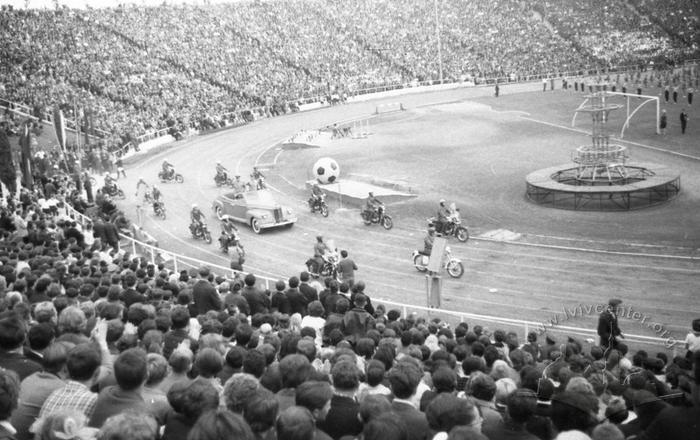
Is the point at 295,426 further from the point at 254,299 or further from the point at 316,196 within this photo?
the point at 316,196

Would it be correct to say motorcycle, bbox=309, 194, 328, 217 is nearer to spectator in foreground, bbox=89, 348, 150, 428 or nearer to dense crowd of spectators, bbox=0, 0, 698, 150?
dense crowd of spectators, bbox=0, 0, 698, 150

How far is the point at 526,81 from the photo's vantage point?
3123 inches

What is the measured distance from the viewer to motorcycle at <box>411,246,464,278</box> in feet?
73.0

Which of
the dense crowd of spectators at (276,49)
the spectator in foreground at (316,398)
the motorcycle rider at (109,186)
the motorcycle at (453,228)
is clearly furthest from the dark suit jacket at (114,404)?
the dense crowd of spectators at (276,49)

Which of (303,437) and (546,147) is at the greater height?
(303,437)

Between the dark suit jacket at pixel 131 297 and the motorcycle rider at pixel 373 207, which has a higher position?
the dark suit jacket at pixel 131 297

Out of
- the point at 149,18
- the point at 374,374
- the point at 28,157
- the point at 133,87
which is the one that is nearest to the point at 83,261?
the point at 374,374

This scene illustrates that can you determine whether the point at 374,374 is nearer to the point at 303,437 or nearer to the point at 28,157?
the point at 303,437

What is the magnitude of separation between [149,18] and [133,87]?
18.8m

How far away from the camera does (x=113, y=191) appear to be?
36.0 m

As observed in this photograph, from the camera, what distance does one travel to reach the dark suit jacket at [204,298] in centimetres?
1436

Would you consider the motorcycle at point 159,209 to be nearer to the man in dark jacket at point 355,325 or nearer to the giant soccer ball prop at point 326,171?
the giant soccer ball prop at point 326,171

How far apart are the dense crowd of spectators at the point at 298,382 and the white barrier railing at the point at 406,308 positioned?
105 inches

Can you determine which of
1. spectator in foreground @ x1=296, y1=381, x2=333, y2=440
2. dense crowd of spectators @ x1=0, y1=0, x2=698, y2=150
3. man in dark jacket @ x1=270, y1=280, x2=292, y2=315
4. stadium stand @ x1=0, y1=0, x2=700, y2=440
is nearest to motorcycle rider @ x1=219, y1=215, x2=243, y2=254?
stadium stand @ x1=0, y1=0, x2=700, y2=440
